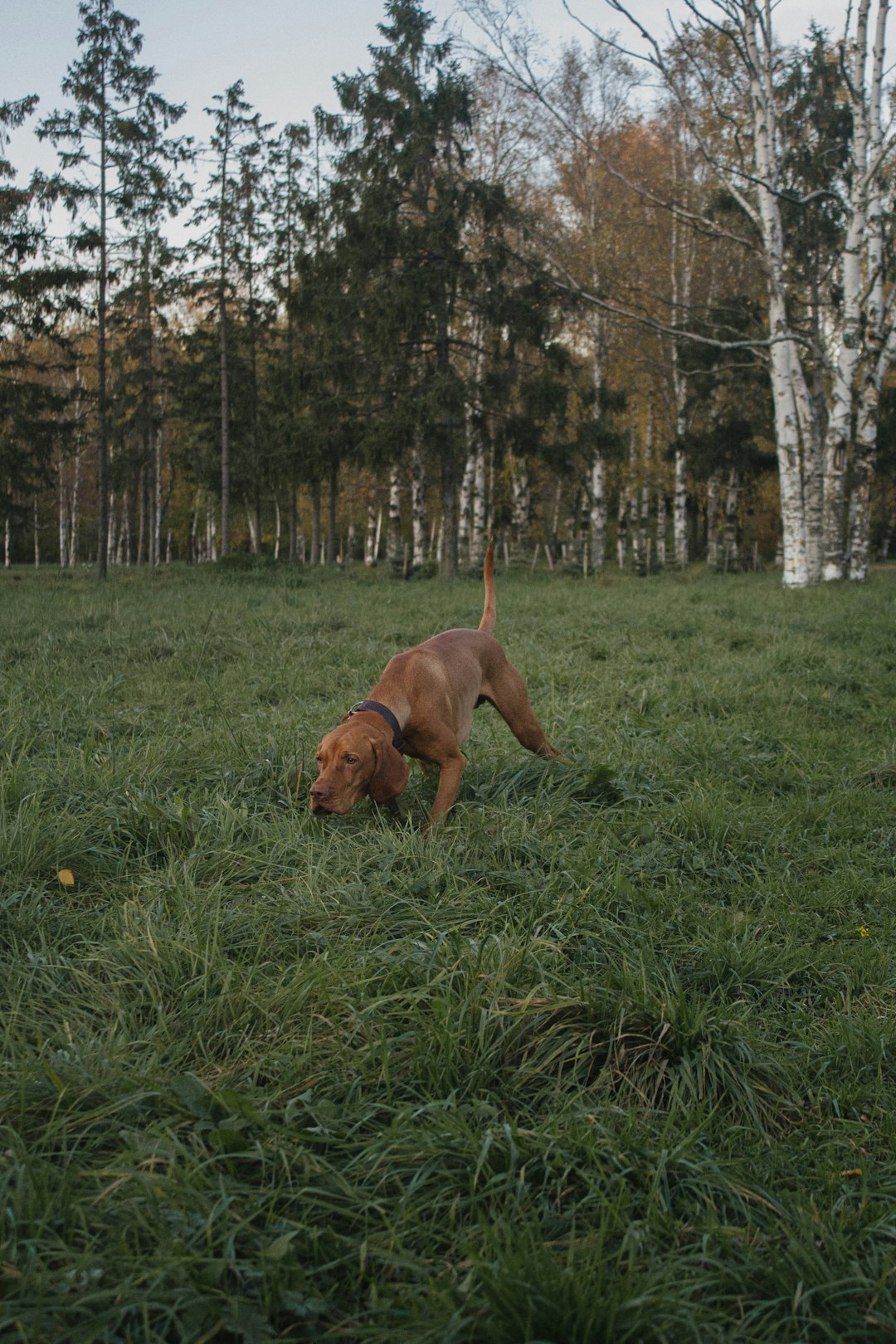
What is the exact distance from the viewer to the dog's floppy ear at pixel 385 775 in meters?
3.56

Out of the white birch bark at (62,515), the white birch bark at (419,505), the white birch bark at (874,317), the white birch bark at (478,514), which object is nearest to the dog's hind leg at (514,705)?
the white birch bark at (874,317)

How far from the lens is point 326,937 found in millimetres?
2578

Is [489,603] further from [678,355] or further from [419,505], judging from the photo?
[419,505]

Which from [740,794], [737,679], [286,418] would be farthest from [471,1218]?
[286,418]

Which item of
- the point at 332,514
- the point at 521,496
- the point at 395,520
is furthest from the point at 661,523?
the point at 332,514

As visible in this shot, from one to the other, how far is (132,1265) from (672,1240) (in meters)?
0.98

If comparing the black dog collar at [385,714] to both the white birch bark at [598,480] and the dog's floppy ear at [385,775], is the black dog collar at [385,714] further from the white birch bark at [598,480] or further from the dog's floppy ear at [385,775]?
the white birch bark at [598,480]

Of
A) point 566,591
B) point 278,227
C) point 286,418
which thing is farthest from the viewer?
point 278,227

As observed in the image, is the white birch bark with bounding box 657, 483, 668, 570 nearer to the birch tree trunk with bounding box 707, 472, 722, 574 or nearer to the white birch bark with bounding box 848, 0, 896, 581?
the birch tree trunk with bounding box 707, 472, 722, 574

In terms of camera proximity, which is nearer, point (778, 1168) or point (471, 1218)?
point (471, 1218)

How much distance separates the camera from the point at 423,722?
3943mm

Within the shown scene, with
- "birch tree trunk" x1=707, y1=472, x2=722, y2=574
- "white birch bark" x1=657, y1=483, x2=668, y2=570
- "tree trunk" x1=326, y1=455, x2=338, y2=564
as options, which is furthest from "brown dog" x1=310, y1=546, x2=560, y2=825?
"white birch bark" x1=657, y1=483, x2=668, y2=570

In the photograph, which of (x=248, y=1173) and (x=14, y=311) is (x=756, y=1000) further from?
(x=14, y=311)

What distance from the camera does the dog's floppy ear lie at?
356 centimetres
